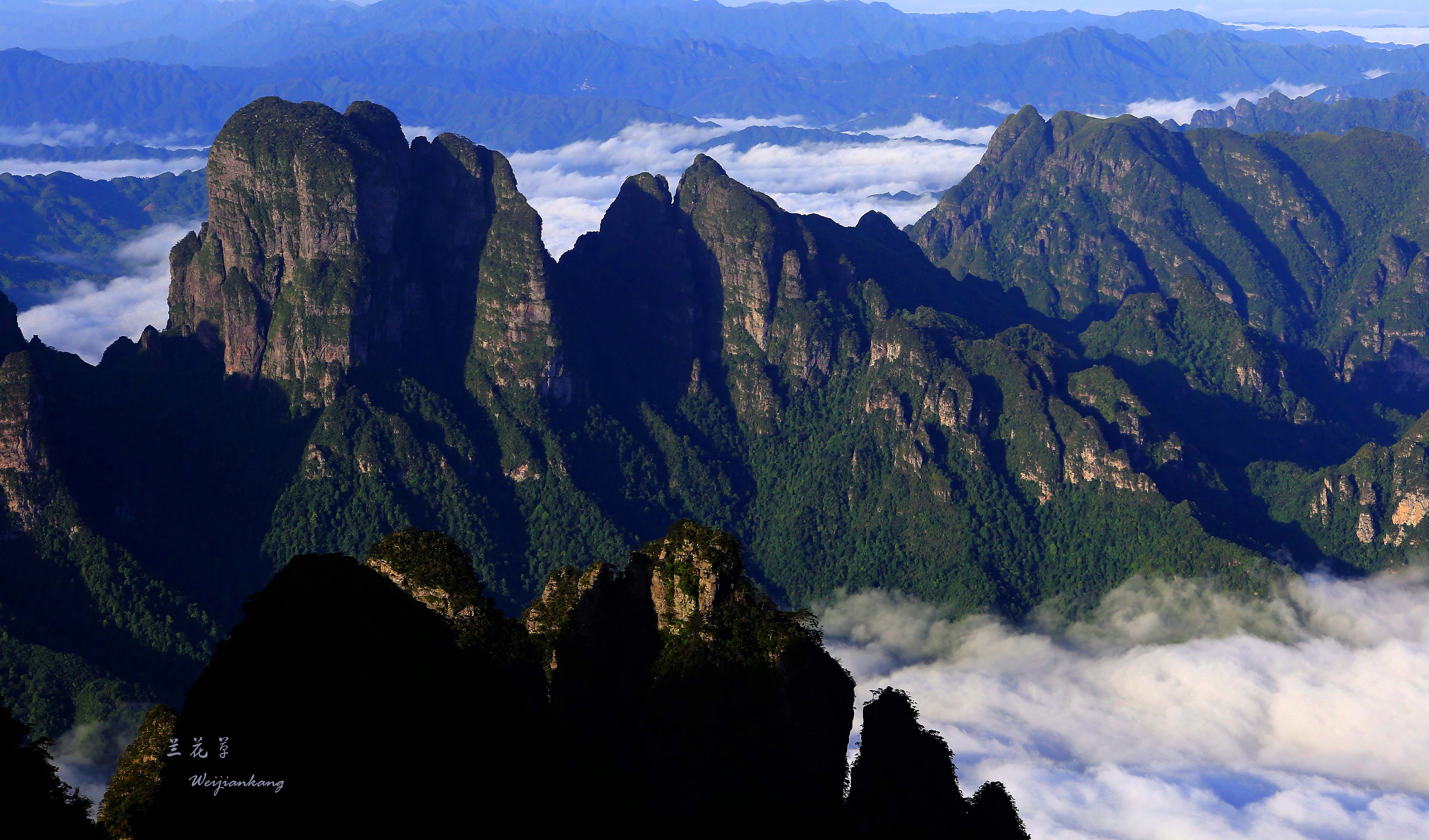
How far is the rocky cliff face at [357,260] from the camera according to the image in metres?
132

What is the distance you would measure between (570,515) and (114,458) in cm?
5042

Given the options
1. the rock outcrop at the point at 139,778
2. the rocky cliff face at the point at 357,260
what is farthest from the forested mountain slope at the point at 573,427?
the rock outcrop at the point at 139,778

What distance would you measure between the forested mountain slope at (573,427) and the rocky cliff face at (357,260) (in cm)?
36

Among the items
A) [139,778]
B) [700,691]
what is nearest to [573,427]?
[700,691]

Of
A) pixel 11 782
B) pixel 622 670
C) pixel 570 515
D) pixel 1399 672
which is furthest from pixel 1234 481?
pixel 11 782

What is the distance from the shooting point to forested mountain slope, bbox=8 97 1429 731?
4737 inches

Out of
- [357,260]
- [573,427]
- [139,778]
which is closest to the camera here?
[139,778]

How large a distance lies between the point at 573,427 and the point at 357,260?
34364 mm

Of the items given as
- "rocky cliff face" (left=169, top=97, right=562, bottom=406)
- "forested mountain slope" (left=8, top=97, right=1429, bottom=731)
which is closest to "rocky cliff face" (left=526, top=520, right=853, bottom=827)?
"forested mountain slope" (left=8, top=97, right=1429, bottom=731)

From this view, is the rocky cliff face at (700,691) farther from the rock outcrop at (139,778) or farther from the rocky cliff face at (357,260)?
A: the rocky cliff face at (357,260)

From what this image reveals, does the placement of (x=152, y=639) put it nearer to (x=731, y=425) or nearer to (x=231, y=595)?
(x=231, y=595)

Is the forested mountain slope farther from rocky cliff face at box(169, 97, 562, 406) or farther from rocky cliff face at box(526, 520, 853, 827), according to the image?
rocky cliff face at box(526, 520, 853, 827)

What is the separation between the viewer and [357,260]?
13350cm

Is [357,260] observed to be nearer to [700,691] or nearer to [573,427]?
[573,427]
